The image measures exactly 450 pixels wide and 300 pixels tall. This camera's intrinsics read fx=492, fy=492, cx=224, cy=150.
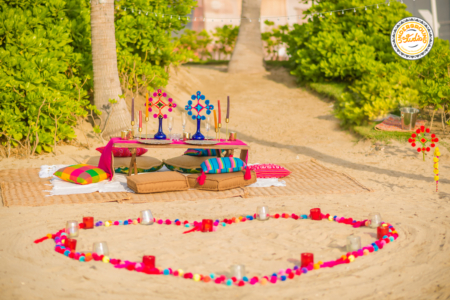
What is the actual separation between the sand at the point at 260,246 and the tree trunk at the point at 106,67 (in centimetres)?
152

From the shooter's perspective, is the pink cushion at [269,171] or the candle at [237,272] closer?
the candle at [237,272]

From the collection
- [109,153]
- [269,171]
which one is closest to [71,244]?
[109,153]

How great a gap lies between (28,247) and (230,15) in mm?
16269

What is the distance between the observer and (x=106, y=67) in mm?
9734

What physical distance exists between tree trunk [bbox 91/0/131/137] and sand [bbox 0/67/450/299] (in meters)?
1.52

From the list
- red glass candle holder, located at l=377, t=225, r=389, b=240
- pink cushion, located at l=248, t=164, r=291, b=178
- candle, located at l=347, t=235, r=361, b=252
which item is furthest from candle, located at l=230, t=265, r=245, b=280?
pink cushion, located at l=248, t=164, r=291, b=178

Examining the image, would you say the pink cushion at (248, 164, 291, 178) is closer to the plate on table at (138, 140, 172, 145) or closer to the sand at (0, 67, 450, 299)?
the sand at (0, 67, 450, 299)

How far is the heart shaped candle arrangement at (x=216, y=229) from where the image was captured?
12.8 ft

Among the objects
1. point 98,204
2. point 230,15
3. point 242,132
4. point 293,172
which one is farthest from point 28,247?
point 230,15

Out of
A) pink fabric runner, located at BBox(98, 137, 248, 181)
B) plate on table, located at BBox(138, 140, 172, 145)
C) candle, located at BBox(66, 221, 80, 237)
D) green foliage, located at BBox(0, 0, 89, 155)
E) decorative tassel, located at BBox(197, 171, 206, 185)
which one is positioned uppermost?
green foliage, located at BBox(0, 0, 89, 155)

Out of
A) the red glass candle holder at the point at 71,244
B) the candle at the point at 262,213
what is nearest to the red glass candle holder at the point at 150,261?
the red glass candle holder at the point at 71,244

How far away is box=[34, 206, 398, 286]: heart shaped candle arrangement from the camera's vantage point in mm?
3910

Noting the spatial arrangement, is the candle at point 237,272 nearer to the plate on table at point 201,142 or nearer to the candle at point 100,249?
the candle at point 100,249

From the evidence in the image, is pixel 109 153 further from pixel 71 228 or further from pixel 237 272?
pixel 237 272
